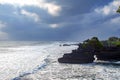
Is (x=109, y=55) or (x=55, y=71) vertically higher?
(x=109, y=55)

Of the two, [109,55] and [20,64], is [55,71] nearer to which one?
[20,64]

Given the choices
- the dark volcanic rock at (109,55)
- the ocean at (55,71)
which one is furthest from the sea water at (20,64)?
the dark volcanic rock at (109,55)

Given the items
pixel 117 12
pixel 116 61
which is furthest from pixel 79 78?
pixel 117 12

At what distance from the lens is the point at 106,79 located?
1118 inches

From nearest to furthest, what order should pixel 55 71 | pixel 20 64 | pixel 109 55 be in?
pixel 55 71 < pixel 20 64 < pixel 109 55

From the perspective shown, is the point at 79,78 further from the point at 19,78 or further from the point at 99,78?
the point at 19,78

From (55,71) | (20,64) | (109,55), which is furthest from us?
(109,55)

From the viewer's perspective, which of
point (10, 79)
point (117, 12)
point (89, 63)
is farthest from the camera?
point (117, 12)

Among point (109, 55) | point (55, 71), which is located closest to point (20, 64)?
point (55, 71)

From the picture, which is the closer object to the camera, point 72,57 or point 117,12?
point 72,57

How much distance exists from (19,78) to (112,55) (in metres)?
25.5

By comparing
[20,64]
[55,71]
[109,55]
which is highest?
[109,55]

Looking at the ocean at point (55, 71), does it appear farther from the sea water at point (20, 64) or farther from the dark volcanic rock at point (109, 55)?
the dark volcanic rock at point (109, 55)

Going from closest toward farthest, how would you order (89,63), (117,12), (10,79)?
1. (10,79)
2. (89,63)
3. (117,12)
